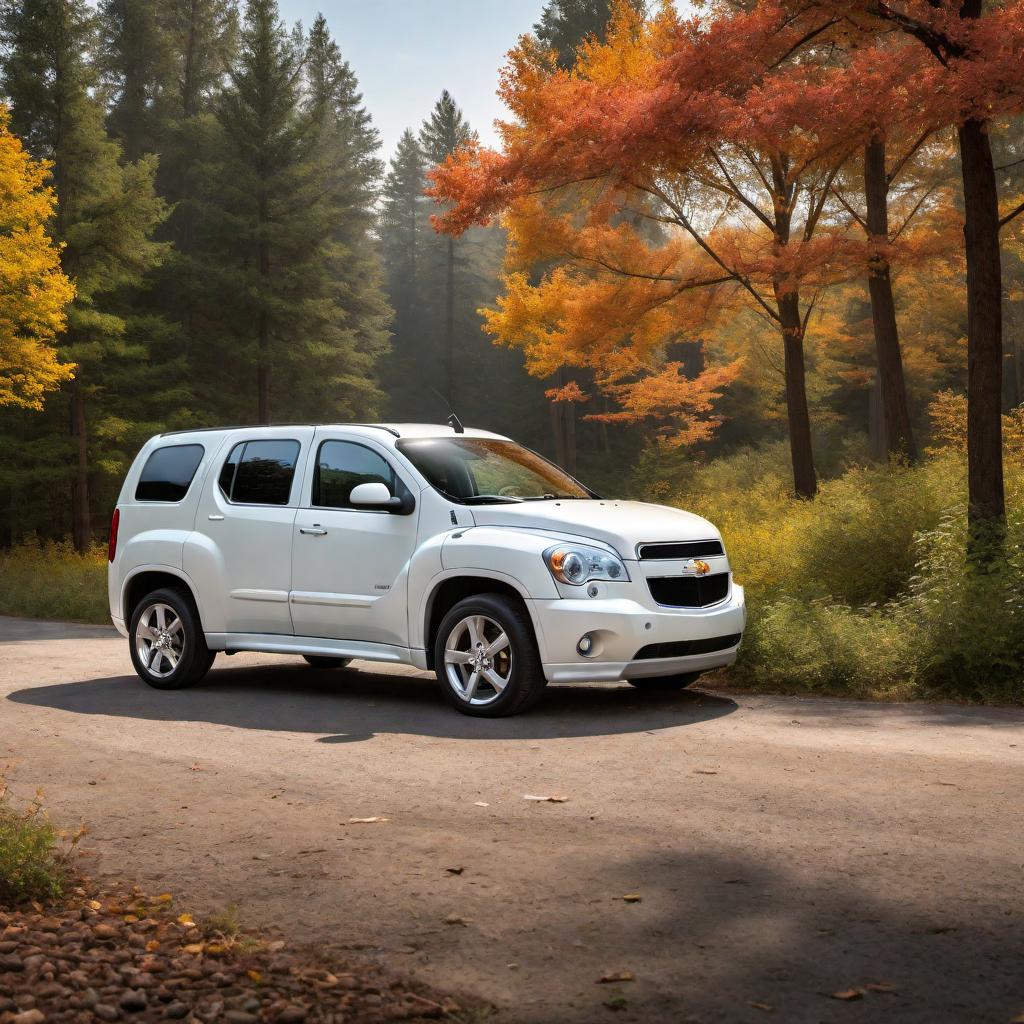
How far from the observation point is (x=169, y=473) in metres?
11.1

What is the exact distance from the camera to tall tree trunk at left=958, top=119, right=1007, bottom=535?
12422mm

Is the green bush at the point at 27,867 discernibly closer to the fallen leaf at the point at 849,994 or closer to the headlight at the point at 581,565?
the fallen leaf at the point at 849,994

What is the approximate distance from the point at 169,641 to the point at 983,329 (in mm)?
8380

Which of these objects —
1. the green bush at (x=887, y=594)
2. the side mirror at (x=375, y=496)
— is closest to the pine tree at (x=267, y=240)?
the green bush at (x=887, y=594)

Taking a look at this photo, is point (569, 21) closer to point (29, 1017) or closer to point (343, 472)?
point (343, 472)

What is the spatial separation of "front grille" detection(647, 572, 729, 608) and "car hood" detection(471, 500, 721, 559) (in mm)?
290

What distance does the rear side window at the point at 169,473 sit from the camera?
10977 millimetres

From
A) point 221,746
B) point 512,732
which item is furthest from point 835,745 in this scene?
point 221,746

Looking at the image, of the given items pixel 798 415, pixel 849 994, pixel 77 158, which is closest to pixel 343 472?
pixel 849 994

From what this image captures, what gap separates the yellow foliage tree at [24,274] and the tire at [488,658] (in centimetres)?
2055

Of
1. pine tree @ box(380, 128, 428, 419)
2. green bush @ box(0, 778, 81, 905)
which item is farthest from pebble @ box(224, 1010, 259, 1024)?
pine tree @ box(380, 128, 428, 419)

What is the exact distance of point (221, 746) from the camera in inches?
318

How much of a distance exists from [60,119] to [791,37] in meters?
26.5

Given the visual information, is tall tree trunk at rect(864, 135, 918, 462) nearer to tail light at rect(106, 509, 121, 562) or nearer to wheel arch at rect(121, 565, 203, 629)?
wheel arch at rect(121, 565, 203, 629)
